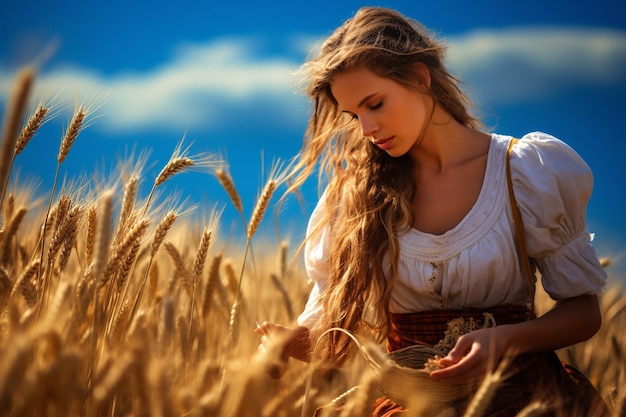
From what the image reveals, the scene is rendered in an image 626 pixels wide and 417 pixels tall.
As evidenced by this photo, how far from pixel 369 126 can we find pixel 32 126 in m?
1.00

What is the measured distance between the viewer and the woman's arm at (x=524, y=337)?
5.35 ft

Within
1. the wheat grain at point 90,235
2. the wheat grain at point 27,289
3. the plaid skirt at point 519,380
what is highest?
the wheat grain at point 90,235

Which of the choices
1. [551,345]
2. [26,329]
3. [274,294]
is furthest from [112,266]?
[274,294]

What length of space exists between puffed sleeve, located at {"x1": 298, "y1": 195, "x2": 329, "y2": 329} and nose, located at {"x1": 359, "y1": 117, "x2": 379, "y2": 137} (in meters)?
0.46

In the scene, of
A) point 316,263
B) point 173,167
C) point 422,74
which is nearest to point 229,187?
point 173,167

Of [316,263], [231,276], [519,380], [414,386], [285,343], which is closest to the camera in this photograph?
[414,386]

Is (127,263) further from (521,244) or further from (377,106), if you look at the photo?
(521,244)

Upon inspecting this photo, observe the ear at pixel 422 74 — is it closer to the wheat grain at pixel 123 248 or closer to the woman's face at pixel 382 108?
the woman's face at pixel 382 108

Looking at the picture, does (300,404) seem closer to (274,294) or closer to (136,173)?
(136,173)

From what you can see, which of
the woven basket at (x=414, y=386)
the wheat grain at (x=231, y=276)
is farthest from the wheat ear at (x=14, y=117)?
the wheat grain at (x=231, y=276)

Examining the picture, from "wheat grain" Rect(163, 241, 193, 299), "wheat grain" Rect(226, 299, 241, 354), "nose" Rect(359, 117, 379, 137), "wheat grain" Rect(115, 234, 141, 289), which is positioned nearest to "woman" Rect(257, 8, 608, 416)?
"nose" Rect(359, 117, 379, 137)

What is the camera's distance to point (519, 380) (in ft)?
6.02

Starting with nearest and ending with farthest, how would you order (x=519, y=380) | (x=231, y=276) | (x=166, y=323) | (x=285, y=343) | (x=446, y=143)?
1. (x=166, y=323)
2. (x=519, y=380)
3. (x=285, y=343)
4. (x=446, y=143)
5. (x=231, y=276)

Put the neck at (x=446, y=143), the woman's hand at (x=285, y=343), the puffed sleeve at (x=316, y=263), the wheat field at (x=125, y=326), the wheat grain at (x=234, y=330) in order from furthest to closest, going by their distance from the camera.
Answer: the puffed sleeve at (x=316, y=263), the neck at (x=446, y=143), the woman's hand at (x=285, y=343), the wheat grain at (x=234, y=330), the wheat field at (x=125, y=326)
